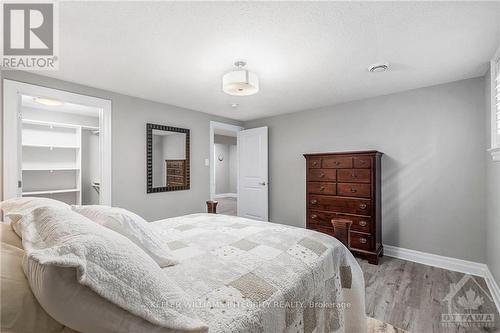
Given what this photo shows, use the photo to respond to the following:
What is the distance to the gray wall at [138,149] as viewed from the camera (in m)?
3.04

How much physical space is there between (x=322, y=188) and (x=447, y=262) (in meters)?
1.70

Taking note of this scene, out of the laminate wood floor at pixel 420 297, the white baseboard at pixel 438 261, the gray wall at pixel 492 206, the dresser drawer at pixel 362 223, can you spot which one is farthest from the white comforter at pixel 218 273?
the white baseboard at pixel 438 261

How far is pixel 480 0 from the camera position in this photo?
4.67 feet

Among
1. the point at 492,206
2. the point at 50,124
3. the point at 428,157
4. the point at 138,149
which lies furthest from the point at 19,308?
the point at 50,124

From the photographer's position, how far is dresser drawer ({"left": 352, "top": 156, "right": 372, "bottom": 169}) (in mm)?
2932

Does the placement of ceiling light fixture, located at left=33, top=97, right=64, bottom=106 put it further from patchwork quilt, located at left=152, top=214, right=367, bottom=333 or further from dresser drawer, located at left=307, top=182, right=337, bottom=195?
dresser drawer, located at left=307, top=182, right=337, bottom=195

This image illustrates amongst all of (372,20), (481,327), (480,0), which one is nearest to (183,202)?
(372,20)

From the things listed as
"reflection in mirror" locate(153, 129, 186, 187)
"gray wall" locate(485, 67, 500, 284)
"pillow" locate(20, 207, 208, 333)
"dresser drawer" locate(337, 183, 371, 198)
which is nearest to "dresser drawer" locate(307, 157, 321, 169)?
"dresser drawer" locate(337, 183, 371, 198)

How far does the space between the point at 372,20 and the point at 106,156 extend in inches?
126

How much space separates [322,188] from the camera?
10.9 ft

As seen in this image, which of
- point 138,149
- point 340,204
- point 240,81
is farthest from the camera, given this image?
point 138,149

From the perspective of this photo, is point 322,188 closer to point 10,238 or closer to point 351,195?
point 351,195

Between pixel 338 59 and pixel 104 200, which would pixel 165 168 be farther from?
pixel 338 59

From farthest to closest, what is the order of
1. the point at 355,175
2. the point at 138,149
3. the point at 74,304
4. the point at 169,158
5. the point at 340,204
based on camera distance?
the point at 169,158 < the point at 138,149 < the point at 340,204 < the point at 355,175 < the point at 74,304
